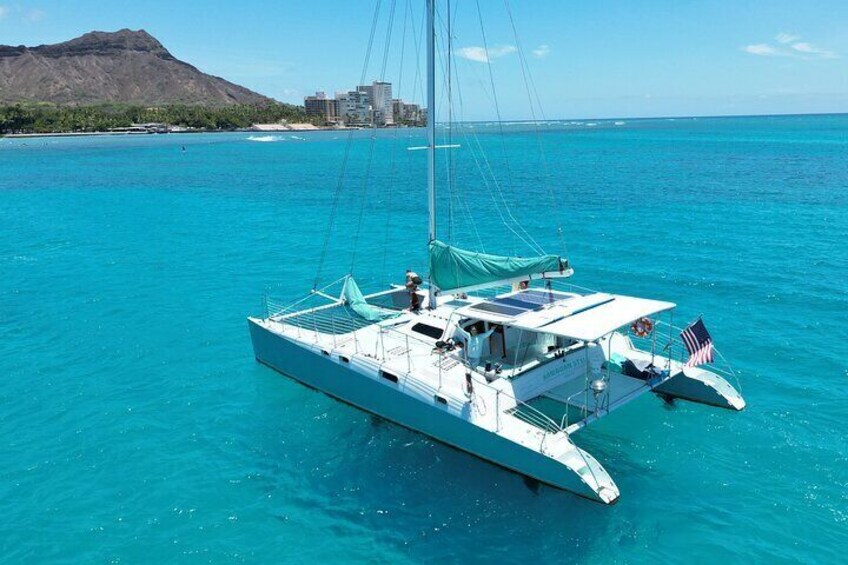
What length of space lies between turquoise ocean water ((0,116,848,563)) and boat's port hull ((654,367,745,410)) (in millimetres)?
410

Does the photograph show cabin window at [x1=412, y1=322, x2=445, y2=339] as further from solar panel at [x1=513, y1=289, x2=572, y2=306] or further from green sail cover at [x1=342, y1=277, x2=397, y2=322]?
solar panel at [x1=513, y1=289, x2=572, y2=306]

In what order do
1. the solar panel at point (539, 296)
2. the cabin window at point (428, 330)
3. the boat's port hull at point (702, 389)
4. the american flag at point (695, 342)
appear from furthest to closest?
1. the cabin window at point (428, 330)
2. the boat's port hull at point (702, 389)
3. the solar panel at point (539, 296)
4. the american flag at point (695, 342)

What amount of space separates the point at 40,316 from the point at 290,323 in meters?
12.5

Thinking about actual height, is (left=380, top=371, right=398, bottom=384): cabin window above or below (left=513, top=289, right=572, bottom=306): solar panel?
below

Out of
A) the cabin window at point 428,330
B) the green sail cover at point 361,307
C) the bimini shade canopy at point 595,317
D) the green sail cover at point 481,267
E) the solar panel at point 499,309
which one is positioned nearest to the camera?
the bimini shade canopy at point 595,317

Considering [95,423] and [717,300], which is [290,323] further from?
[717,300]

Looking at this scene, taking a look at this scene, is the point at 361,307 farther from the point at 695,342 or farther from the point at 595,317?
the point at 695,342

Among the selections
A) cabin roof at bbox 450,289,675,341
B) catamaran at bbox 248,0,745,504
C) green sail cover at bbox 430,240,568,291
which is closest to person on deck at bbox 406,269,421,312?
catamaran at bbox 248,0,745,504

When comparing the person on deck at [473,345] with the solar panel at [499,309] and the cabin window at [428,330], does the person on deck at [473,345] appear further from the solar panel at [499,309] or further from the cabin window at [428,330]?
the cabin window at [428,330]

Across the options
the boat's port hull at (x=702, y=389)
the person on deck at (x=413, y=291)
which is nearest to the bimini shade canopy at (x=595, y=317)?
the boat's port hull at (x=702, y=389)

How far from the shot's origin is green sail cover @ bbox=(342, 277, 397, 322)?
17.9 m

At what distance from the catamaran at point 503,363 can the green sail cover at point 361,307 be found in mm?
66

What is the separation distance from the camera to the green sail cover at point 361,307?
17891mm

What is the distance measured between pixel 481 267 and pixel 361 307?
434cm
